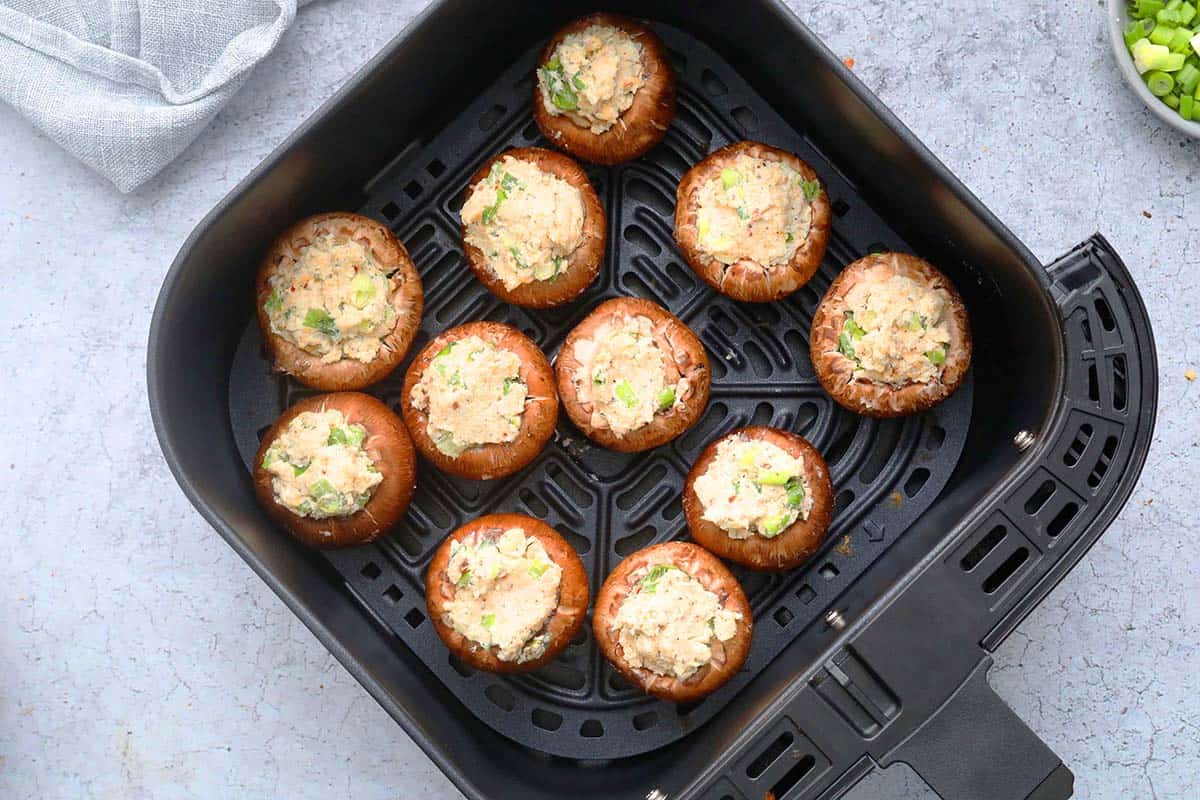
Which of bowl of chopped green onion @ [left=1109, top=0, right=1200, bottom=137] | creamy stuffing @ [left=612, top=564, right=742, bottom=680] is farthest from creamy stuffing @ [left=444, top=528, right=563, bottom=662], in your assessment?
bowl of chopped green onion @ [left=1109, top=0, right=1200, bottom=137]

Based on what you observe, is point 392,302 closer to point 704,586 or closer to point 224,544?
point 224,544

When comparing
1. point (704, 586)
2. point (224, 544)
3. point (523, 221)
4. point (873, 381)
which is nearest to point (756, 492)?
point (704, 586)

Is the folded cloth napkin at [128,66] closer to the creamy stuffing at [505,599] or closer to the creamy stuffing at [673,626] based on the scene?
the creamy stuffing at [505,599]

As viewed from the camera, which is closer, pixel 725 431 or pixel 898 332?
pixel 898 332

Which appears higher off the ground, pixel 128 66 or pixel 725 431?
pixel 725 431

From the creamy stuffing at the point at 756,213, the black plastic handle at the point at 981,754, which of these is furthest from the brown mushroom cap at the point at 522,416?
the black plastic handle at the point at 981,754

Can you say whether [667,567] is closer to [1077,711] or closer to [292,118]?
[1077,711]
